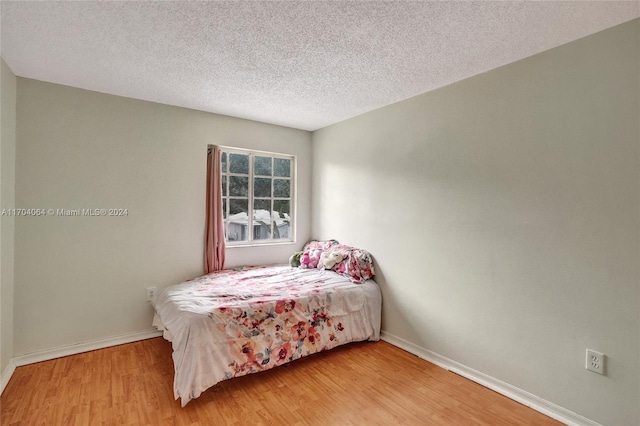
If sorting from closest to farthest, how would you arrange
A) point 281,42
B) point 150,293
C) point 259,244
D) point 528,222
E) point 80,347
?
point 281,42, point 528,222, point 80,347, point 150,293, point 259,244

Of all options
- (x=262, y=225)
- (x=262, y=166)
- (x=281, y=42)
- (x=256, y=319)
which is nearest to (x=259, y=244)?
(x=262, y=225)

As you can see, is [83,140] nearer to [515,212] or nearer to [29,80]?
[29,80]

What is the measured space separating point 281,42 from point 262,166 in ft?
7.06

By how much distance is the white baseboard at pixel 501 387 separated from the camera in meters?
1.98

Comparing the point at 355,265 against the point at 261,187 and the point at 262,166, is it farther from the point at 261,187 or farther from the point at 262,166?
the point at 262,166

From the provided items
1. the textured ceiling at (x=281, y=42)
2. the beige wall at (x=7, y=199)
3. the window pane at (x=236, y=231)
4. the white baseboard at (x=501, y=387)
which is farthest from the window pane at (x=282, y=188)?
the beige wall at (x=7, y=199)

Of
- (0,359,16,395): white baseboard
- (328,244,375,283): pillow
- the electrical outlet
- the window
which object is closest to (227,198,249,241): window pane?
the window

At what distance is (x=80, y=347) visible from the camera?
2.85 m

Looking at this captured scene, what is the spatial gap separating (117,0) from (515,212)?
2.79 meters

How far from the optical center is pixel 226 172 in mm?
3773

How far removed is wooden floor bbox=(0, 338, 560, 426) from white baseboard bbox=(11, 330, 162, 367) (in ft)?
0.26

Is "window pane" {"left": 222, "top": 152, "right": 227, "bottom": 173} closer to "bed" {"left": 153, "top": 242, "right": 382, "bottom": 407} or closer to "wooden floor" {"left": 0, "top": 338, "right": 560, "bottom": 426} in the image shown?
"bed" {"left": 153, "top": 242, "right": 382, "bottom": 407}

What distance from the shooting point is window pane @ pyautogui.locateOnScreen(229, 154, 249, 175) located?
3.82 meters

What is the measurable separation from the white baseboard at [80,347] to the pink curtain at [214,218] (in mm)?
855
